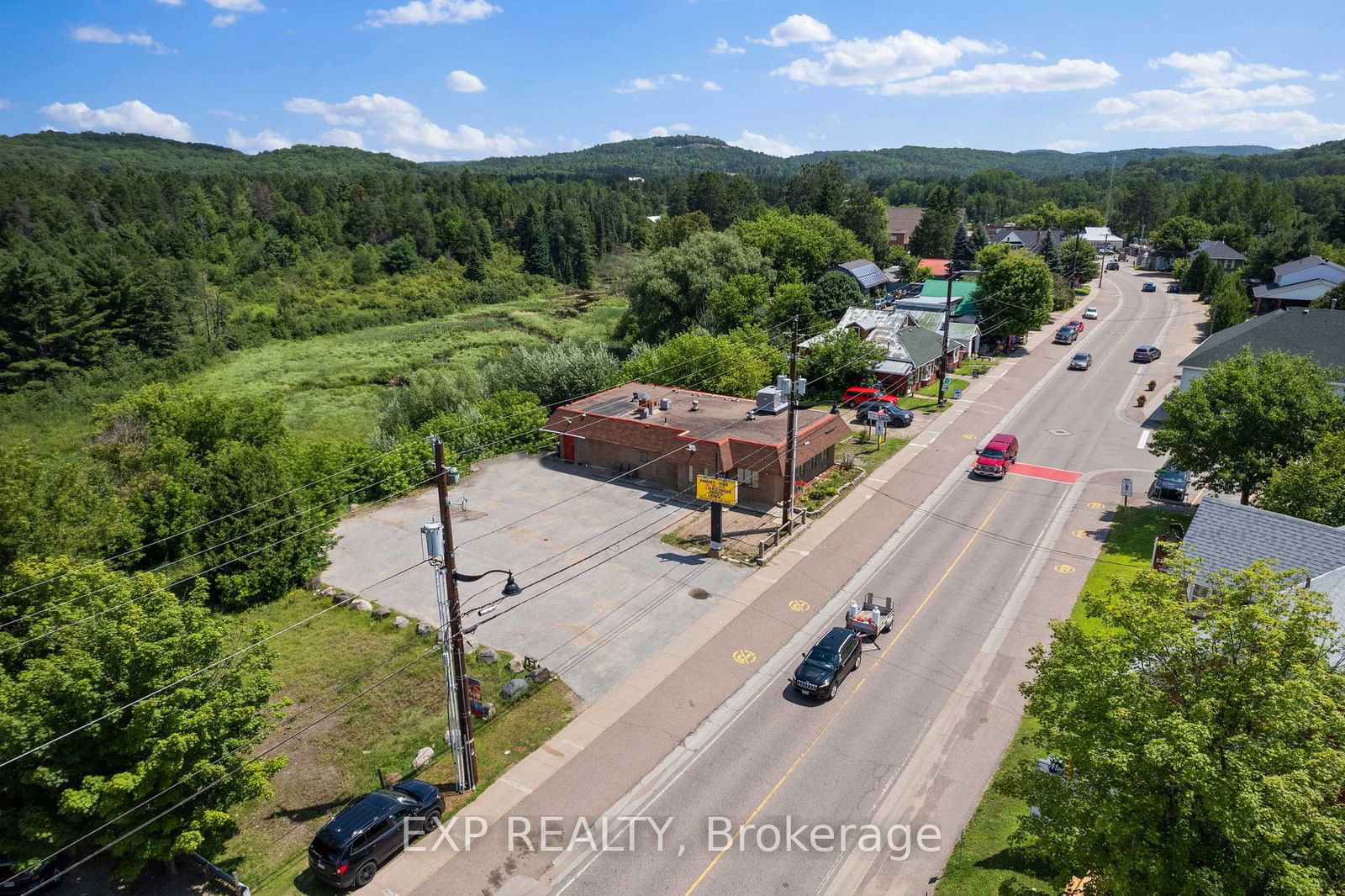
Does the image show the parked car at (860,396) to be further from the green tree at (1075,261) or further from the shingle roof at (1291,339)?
the green tree at (1075,261)

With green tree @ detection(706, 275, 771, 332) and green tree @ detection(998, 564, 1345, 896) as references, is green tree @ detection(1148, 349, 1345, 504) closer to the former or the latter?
green tree @ detection(998, 564, 1345, 896)

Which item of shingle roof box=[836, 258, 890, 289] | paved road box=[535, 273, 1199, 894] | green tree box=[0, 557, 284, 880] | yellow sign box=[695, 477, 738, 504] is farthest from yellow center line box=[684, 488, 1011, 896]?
shingle roof box=[836, 258, 890, 289]

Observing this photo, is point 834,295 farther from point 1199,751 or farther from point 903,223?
point 903,223

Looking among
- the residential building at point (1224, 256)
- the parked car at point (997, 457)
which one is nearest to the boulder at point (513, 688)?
the parked car at point (997, 457)

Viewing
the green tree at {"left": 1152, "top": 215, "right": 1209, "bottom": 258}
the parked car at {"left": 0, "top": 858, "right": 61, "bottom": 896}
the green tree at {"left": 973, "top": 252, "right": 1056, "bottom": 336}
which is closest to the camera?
the parked car at {"left": 0, "top": 858, "right": 61, "bottom": 896}

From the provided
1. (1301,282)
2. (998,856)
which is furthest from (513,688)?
(1301,282)

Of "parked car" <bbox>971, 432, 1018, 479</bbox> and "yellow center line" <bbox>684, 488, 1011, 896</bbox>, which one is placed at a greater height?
"parked car" <bbox>971, 432, 1018, 479</bbox>
